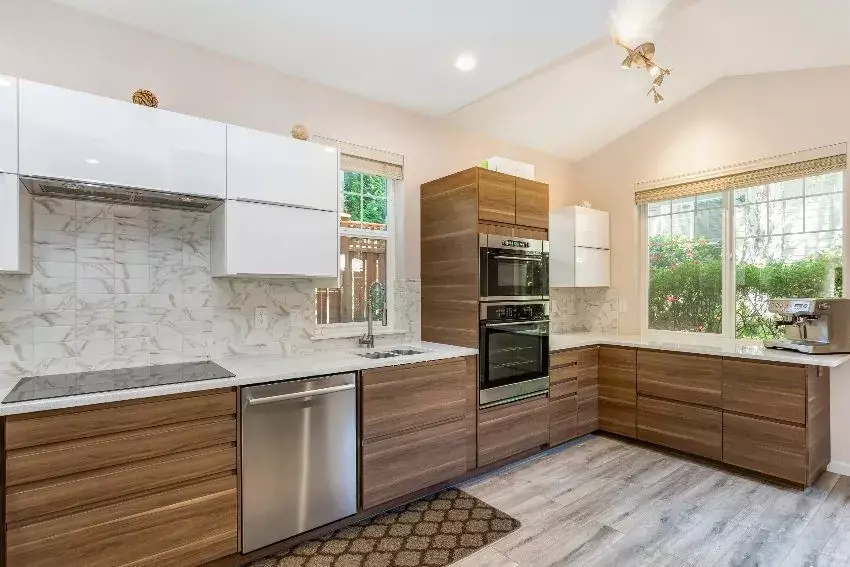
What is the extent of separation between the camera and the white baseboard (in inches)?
119

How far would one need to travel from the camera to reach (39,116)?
5.99 feet

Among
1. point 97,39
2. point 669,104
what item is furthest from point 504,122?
point 97,39

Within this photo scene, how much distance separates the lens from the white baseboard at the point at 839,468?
9.89 ft

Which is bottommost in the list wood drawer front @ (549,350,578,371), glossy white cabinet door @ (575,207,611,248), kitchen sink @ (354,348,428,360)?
wood drawer front @ (549,350,578,371)

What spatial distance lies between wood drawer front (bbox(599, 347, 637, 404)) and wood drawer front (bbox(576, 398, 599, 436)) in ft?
0.42

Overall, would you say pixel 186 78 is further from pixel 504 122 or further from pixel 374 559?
pixel 374 559

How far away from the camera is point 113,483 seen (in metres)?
1.73

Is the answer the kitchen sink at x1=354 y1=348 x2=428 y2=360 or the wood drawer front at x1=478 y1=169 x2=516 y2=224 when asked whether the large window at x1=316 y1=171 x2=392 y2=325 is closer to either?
the kitchen sink at x1=354 y1=348 x2=428 y2=360

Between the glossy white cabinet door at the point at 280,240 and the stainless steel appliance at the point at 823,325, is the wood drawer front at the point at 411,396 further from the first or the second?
the stainless steel appliance at the point at 823,325

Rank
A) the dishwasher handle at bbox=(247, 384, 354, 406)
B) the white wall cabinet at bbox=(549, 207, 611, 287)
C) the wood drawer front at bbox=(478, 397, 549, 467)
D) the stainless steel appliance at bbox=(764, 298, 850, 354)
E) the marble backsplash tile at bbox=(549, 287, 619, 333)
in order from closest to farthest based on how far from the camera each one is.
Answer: the dishwasher handle at bbox=(247, 384, 354, 406)
the stainless steel appliance at bbox=(764, 298, 850, 354)
the wood drawer front at bbox=(478, 397, 549, 467)
the white wall cabinet at bbox=(549, 207, 611, 287)
the marble backsplash tile at bbox=(549, 287, 619, 333)

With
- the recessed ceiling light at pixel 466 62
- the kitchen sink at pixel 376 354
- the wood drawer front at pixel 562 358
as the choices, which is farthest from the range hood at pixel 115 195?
the wood drawer front at pixel 562 358

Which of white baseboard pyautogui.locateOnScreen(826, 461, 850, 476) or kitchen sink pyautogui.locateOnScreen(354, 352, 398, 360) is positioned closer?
kitchen sink pyautogui.locateOnScreen(354, 352, 398, 360)

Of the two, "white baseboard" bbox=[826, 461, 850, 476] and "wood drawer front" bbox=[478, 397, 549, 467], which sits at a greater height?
"wood drawer front" bbox=[478, 397, 549, 467]

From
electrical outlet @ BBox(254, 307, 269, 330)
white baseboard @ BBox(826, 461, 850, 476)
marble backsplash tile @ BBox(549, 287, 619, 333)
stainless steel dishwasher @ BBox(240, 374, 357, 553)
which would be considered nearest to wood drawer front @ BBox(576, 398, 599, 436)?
marble backsplash tile @ BBox(549, 287, 619, 333)
